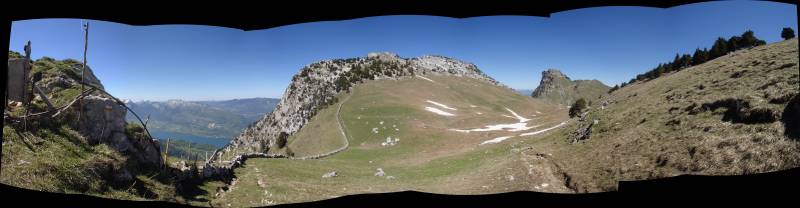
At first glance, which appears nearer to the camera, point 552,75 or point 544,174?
point 544,174

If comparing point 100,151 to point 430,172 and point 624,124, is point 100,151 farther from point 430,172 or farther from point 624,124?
point 624,124

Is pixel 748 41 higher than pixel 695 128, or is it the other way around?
pixel 748 41

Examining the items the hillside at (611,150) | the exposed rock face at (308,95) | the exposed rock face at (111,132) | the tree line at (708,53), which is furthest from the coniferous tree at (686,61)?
the exposed rock face at (308,95)

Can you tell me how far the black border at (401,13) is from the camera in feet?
5.96

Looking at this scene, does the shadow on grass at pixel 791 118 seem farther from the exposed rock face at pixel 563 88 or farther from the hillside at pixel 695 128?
the exposed rock face at pixel 563 88

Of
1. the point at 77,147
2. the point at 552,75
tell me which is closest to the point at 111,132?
the point at 77,147

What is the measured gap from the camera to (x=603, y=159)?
730 inches

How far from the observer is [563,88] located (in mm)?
154750

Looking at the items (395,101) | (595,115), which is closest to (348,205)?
(595,115)

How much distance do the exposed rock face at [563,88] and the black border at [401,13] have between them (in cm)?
12966

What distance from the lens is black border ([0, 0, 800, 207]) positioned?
1817 mm

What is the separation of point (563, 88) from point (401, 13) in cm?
16363

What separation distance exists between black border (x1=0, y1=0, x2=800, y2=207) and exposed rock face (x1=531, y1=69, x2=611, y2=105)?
425ft

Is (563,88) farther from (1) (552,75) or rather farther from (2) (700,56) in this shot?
(2) (700,56)
